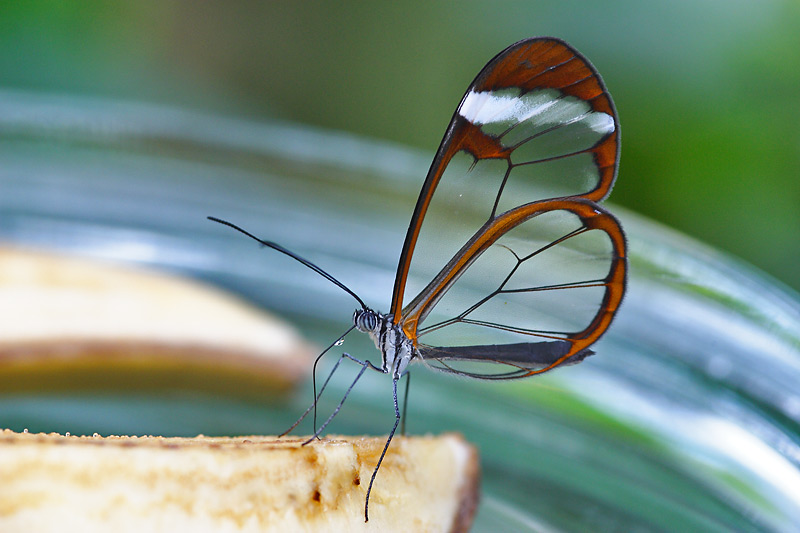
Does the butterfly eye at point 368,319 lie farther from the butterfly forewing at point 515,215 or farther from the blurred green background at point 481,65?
the blurred green background at point 481,65

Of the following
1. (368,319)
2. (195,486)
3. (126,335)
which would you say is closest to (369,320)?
(368,319)

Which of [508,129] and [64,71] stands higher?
[64,71]

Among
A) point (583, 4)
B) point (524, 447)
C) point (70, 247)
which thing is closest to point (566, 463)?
point (524, 447)

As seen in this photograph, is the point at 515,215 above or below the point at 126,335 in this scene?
above

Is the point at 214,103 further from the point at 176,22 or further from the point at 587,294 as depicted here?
the point at 587,294

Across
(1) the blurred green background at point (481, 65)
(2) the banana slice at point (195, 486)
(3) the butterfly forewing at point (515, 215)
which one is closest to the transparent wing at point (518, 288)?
(3) the butterfly forewing at point (515, 215)

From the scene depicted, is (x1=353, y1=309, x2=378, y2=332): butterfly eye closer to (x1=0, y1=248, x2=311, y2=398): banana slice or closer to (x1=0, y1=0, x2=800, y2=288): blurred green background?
(x1=0, y1=248, x2=311, y2=398): banana slice

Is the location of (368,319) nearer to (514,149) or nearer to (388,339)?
(388,339)
